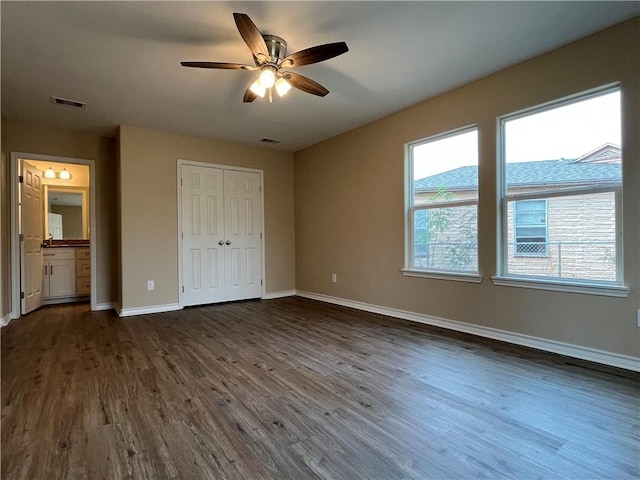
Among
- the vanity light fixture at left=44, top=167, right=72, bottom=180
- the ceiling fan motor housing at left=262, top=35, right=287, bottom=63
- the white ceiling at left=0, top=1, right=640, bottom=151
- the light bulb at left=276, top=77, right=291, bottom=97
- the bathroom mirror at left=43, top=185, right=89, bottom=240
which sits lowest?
the bathroom mirror at left=43, top=185, right=89, bottom=240

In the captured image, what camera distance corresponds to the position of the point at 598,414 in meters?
1.76

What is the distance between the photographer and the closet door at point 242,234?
5078 mm

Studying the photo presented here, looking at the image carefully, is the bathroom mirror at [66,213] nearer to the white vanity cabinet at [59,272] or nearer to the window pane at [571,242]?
the white vanity cabinet at [59,272]

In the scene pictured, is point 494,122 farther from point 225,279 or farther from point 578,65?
point 225,279

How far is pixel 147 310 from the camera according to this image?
4363 millimetres

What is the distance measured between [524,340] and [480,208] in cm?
126

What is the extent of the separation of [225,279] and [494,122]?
409 centimetres

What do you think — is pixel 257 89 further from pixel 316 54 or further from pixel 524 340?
pixel 524 340

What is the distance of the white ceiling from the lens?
2.16 meters


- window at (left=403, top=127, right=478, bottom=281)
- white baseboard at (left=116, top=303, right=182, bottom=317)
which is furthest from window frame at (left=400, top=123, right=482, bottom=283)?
white baseboard at (left=116, top=303, right=182, bottom=317)

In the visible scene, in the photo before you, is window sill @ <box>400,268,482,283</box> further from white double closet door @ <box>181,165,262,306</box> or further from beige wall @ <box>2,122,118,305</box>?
beige wall @ <box>2,122,118,305</box>

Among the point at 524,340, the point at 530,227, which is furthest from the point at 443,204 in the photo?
the point at 524,340

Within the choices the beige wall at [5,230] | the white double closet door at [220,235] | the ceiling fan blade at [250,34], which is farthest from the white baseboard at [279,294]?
the ceiling fan blade at [250,34]

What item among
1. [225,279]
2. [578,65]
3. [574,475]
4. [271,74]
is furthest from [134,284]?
[578,65]
